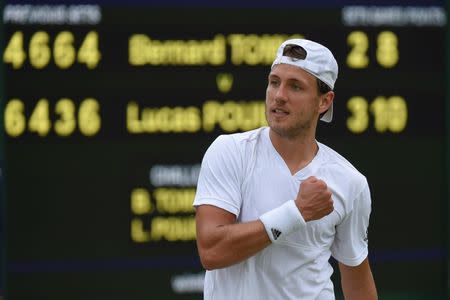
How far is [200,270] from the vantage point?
20.1ft

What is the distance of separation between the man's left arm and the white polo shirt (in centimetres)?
20

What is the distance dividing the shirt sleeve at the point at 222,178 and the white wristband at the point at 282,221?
0.13 metres

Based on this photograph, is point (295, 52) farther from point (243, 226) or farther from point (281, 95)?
point (243, 226)

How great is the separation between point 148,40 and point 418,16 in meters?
1.52

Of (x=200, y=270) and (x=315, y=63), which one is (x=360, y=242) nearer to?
(x=315, y=63)

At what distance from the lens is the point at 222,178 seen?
3502mm

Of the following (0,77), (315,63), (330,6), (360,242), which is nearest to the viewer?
(315,63)

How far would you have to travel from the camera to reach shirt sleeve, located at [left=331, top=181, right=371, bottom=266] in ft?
12.3

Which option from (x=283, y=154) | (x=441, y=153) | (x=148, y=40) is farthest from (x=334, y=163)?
(x=441, y=153)

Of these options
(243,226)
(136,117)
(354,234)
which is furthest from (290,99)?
(136,117)

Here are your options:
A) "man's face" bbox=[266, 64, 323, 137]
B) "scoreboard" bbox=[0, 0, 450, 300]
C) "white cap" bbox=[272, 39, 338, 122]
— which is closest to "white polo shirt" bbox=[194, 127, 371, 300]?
"man's face" bbox=[266, 64, 323, 137]

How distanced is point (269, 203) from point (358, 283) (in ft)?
1.85

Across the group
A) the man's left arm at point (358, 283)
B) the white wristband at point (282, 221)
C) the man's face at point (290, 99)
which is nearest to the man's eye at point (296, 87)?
the man's face at point (290, 99)

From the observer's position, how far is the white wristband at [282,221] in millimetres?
3365
